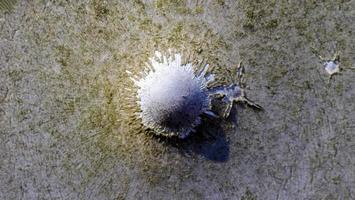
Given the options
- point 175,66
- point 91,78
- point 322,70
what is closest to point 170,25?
point 175,66

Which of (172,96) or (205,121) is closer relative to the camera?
(172,96)

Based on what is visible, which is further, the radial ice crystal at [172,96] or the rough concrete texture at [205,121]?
the rough concrete texture at [205,121]

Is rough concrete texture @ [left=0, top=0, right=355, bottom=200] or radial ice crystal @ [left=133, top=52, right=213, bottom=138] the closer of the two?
radial ice crystal @ [left=133, top=52, right=213, bottom=138]

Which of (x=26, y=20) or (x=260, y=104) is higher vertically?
(x=260, y=104)

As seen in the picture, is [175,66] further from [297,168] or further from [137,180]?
[297,168]
